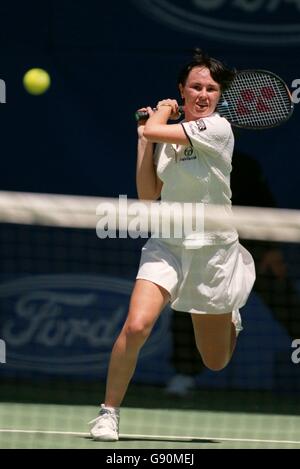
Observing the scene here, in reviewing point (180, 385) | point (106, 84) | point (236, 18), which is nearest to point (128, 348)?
point (180, 385)

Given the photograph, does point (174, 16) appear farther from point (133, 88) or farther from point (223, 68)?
point (223, 68)

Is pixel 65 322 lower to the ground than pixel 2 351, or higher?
higher

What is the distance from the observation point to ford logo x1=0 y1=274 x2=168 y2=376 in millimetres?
7289

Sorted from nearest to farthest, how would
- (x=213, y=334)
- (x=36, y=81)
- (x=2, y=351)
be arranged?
(x=213, y=334) < (x=36, y=81) < (x=2, y=351)

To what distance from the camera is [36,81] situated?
7.00 metres

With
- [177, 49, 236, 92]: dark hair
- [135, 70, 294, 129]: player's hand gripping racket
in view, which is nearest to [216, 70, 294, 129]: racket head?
[135, 70, 294, 129]: player's hand gripping racket

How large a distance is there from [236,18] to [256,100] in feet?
4.23

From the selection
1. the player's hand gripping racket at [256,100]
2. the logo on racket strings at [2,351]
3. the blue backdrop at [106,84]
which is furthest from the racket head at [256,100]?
the logo on racket strings at [2,351]

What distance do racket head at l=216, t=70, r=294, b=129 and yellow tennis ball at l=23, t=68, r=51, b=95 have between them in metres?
1.25

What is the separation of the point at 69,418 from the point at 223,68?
177 centimetres

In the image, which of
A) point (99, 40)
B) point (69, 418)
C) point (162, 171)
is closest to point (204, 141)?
point (162, 171)

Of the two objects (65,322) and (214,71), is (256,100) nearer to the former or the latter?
(214,71)

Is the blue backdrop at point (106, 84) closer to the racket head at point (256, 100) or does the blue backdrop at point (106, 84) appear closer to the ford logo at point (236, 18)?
the ford logo at point (236, 18)

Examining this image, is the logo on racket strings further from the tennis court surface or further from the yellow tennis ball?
the yellow tennis ball
